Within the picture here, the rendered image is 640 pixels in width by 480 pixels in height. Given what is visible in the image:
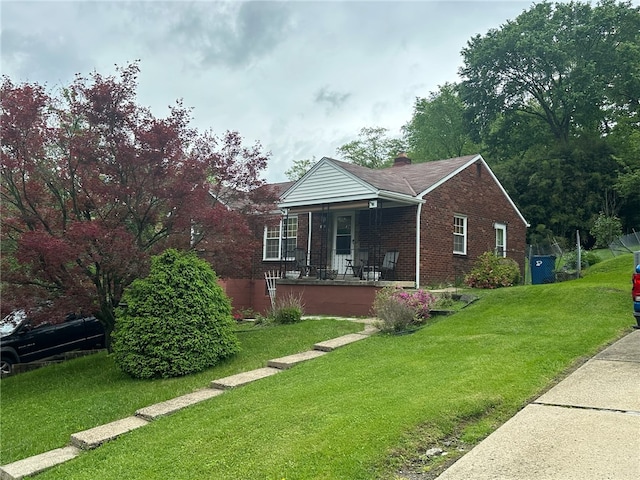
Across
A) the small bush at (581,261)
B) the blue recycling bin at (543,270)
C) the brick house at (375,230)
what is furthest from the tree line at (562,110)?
the blue recycling bin at (543,270)

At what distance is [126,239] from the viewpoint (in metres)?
8.91

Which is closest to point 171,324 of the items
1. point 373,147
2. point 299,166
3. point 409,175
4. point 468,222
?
point 409,175

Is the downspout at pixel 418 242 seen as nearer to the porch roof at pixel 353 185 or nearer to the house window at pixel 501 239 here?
the porch roof at pixel 353 185

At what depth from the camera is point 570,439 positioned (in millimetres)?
4137

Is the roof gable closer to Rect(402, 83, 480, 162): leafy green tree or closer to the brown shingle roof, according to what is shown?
the brown shingle roof

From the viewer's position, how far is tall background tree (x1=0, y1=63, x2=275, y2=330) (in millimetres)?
8734

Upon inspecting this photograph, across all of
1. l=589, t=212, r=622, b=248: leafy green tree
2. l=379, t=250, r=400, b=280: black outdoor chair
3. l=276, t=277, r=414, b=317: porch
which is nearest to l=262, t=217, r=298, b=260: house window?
l=276, t=277, r=414, b=317: porch

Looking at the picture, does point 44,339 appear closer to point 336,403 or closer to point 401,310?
point 401,310

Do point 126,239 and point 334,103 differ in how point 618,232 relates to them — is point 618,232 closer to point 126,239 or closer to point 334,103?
point 334,103

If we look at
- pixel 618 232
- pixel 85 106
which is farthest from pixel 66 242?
pixel 618 232

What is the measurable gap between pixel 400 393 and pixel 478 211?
536 inches

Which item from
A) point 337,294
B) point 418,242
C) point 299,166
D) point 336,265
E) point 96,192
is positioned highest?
point 299,166

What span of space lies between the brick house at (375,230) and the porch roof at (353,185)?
0.03 meters

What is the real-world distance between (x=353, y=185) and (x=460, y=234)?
437cm
